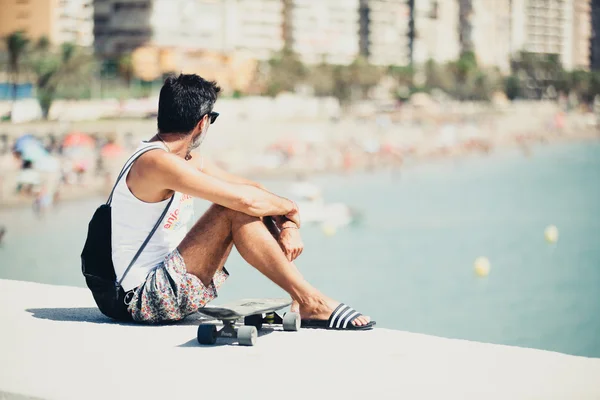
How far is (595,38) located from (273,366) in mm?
124570

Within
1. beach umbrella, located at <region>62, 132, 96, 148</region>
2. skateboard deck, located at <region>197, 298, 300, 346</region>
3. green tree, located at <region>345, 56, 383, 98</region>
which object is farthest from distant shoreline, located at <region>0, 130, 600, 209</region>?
skateboard deck, located at <region>197, 298, 300, 346</region>

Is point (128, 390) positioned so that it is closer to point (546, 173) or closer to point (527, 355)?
point (527, 355)

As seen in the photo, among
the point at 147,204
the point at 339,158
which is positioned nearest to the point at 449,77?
the point at 339,158

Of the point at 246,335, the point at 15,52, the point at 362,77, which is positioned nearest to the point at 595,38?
the point at 362,77

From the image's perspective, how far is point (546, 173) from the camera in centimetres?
5275

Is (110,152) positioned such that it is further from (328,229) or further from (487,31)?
(487,31)

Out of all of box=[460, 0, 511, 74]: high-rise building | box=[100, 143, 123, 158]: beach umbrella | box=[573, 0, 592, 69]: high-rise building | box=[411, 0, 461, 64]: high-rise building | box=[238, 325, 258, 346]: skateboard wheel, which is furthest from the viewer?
box=[573, 0, 592, 69]: high-rise building

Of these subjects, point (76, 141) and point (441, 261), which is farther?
point (76, 141)

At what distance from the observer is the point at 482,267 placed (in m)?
21.0

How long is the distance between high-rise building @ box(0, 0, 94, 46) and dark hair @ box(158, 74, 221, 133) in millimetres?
61009

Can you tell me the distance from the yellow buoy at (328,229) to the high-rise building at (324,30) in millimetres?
47568

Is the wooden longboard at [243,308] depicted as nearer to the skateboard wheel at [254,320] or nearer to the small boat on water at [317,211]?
the skateboard wheel at [254,320]

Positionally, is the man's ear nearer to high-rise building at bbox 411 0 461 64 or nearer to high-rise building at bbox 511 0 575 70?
high-rise building at bbox 411 0 461 64

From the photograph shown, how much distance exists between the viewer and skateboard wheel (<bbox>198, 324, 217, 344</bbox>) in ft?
10.8
